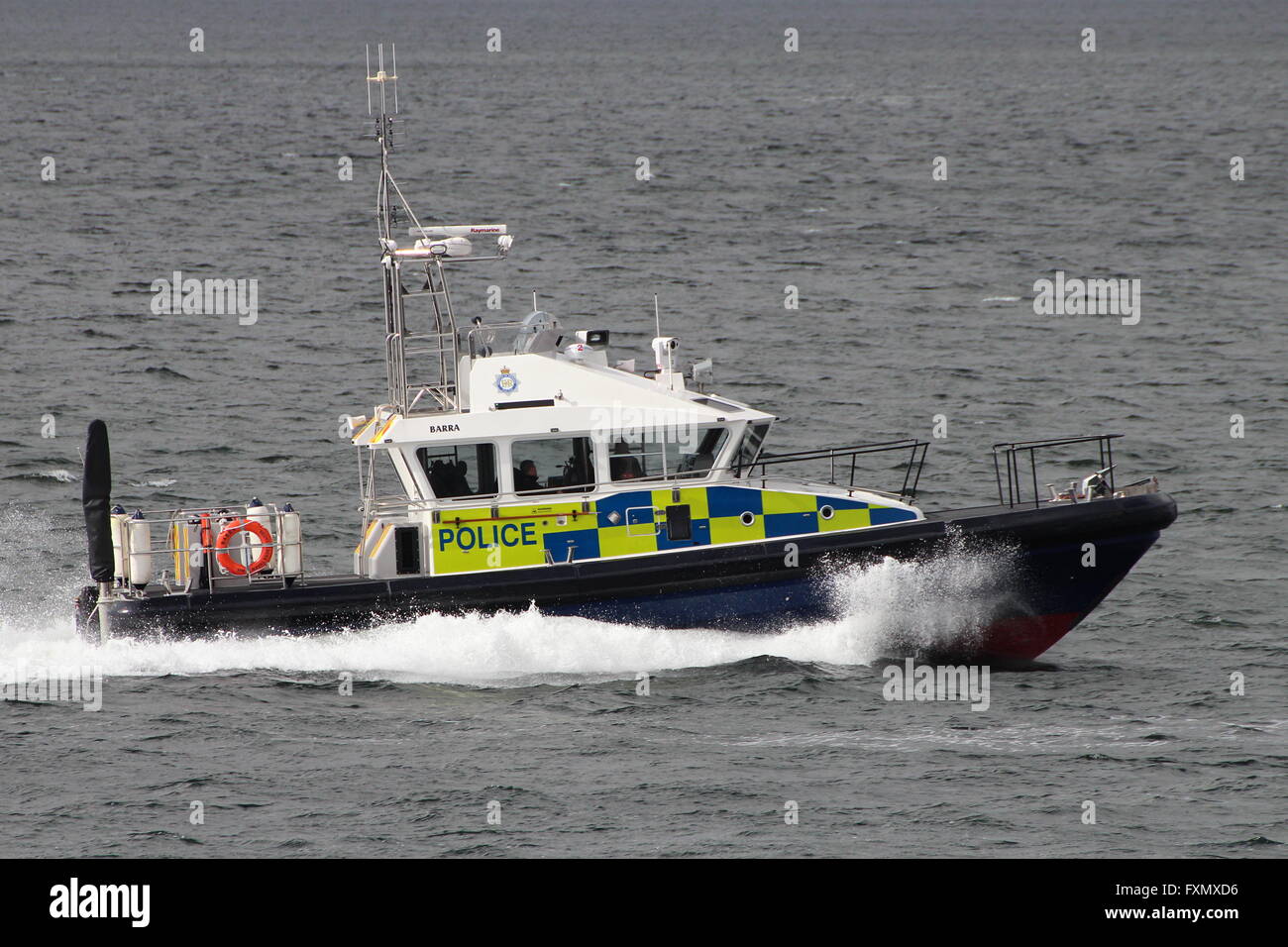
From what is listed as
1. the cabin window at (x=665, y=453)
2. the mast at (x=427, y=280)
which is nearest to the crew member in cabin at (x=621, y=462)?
the cabin window at (x=665, y=453)

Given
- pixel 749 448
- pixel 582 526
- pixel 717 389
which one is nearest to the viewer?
pixel 582 526

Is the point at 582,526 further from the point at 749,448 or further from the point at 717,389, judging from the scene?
the point at 717,389


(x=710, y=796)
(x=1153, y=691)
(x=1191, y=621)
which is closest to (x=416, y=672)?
(x=710, y=796)

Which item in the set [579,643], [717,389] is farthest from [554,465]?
[717,389]

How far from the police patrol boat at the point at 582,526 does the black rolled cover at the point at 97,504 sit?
19 millimetres

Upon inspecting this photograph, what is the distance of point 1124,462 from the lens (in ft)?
81.5

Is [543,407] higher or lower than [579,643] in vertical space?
higher

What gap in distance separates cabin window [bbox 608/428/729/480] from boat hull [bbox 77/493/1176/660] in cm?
79

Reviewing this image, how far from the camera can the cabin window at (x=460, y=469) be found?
1617 cm

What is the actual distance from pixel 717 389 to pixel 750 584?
41.6ft

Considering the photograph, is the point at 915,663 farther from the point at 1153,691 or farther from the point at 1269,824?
the point at 1269,824

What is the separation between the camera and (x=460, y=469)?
53.3 ft

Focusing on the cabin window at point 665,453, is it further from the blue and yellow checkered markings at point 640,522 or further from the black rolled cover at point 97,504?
the black rolled cover at point 97,504

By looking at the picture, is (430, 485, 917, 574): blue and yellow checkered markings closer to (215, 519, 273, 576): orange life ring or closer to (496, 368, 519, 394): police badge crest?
(496, 368, 519, 394): police badge crest
